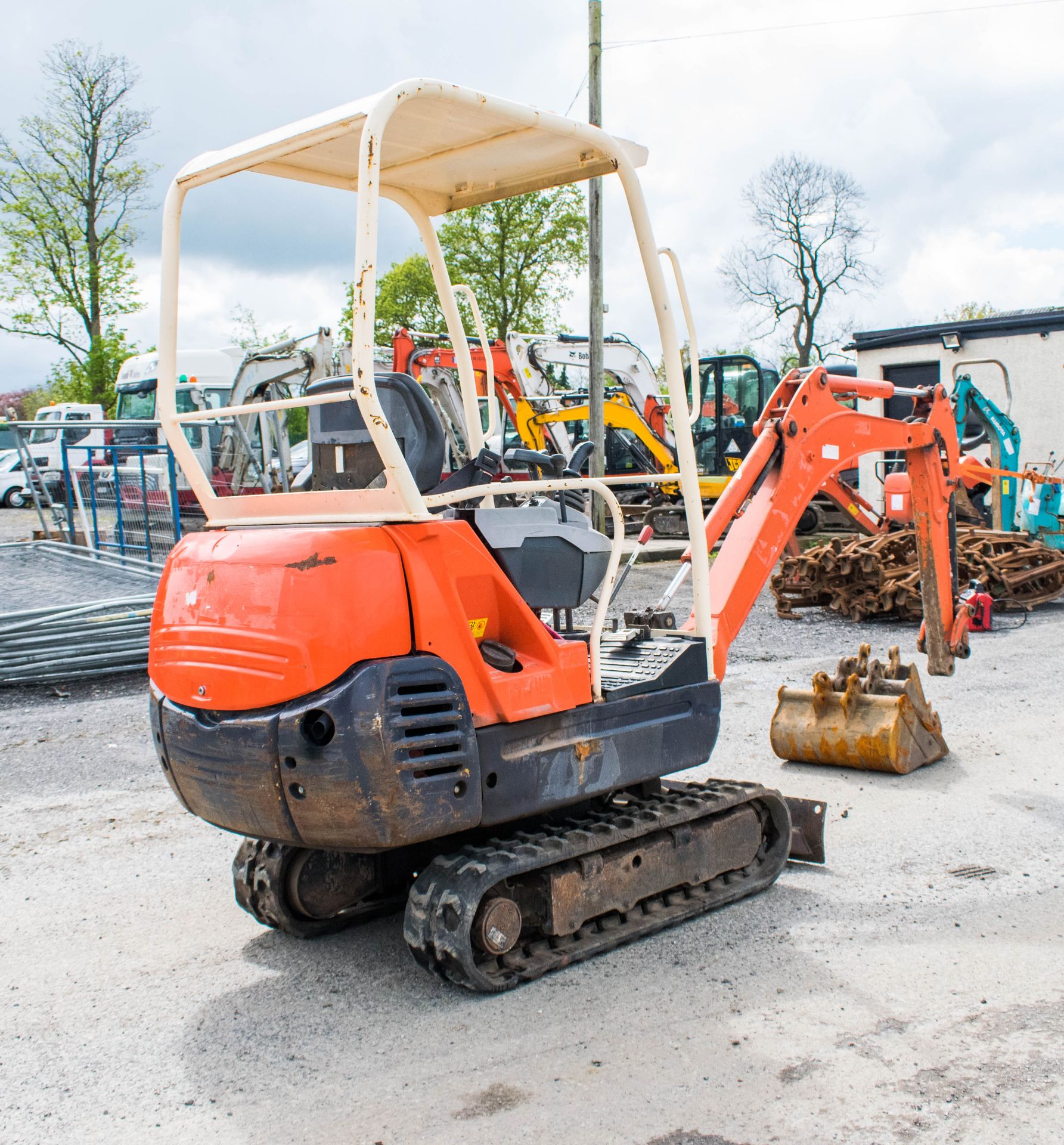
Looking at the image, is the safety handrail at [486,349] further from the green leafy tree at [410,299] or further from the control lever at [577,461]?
the green leafy tree at [410,299]

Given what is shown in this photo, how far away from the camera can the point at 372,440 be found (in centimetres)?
370

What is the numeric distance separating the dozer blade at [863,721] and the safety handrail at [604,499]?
242 cm

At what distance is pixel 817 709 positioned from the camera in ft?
20.9

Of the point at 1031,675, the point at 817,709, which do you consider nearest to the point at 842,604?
the point at 1031,675

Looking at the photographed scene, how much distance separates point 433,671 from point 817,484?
317cm

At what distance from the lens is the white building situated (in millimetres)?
17156

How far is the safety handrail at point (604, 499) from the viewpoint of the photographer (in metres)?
3.54

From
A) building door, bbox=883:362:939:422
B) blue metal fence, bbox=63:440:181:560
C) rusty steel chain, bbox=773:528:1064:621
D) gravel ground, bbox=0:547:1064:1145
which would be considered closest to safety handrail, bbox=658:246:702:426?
gravel ground, bbox=0:547:1064:1145

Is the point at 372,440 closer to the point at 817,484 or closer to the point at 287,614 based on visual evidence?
the point at 287,614

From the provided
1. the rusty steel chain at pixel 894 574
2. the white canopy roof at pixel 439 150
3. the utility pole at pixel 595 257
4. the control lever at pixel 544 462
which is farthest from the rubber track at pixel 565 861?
the utility pole at pixel 595 257

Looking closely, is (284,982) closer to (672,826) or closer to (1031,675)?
(672,826)

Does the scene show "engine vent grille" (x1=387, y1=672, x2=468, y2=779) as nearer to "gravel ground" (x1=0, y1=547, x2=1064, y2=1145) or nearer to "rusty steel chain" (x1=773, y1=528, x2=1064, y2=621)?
"gravel ground" (x1=0, y1=547, x2=1064, y2=1145)

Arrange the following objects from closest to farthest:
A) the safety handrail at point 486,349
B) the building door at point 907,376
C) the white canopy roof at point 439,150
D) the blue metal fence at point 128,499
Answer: the white canopy roof at point 439,150
the safety handrail at point 486,349
the blue metal fence at point 128,499
the building door at point 907,376

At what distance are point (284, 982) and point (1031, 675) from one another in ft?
21.0
